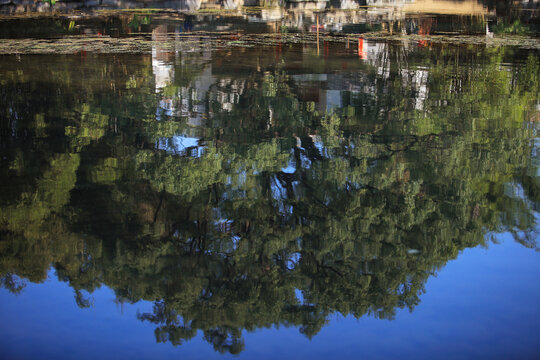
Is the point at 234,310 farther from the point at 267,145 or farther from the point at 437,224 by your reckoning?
the point at 267,145

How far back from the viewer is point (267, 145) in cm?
666

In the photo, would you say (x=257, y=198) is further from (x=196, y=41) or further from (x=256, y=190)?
(x=196, y=41)

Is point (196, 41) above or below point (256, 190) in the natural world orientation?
above

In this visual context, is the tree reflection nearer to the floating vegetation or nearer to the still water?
the still water

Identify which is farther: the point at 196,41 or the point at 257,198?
the point at 196,41

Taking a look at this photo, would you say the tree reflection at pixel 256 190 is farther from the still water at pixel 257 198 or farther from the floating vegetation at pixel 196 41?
the floating vegetation at pixel 196 41

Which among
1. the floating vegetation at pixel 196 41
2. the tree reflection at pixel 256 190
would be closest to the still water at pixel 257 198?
the tree reflection at pixel 256 190

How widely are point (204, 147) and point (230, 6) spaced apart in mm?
17435

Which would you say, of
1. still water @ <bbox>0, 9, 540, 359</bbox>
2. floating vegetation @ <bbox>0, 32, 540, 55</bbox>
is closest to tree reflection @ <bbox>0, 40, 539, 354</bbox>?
still water @ <bbox>0, 9, 540, 359</bbox>

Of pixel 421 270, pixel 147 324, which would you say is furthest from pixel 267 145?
pixel 147 324

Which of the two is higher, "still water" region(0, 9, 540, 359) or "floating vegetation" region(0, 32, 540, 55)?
"floating vegetation" region(0, 32, 540, 55)

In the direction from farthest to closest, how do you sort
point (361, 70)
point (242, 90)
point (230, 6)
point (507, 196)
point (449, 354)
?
1. point (230, 6)
2. point (361, 70)
3. point (242, 90)
4. point (507, 196)
5. point (449, 354)

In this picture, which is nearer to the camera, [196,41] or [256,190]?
[256,190]

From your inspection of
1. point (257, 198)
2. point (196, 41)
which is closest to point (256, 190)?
point (257, 198)
